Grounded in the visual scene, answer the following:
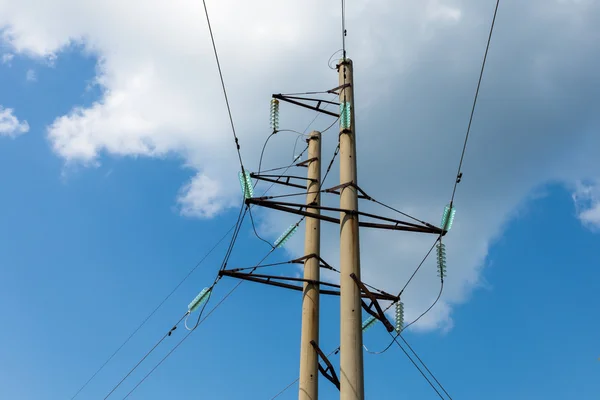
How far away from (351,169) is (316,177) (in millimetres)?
5738

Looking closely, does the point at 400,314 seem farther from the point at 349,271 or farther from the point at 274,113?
the point at 274,113

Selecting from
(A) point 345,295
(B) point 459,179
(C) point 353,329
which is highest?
(B) point 459,179

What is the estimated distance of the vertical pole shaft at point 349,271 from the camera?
9090 millimetres

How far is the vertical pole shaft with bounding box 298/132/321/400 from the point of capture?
12883 millimetres

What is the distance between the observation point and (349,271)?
Result: 1002cm

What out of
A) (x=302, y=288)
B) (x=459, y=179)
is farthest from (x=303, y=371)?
(x=459, y=179)

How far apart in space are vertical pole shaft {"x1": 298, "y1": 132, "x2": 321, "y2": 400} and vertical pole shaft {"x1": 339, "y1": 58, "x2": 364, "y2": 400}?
0.99 meters

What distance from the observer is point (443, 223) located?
467 inches

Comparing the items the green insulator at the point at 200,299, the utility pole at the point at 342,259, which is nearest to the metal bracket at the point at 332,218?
the utility pole at the point at 342,259

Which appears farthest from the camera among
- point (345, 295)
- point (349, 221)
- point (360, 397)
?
point (349, 221)

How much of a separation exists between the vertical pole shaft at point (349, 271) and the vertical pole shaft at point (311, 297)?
38.8 inches

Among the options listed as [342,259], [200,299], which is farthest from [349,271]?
[200,299]

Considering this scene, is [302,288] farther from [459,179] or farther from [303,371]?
[459,179]

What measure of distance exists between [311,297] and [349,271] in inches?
179
